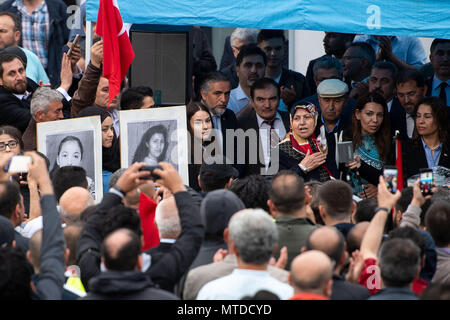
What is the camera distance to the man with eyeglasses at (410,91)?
835cm

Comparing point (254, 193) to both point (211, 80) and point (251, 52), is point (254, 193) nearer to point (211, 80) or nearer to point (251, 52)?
point (211, 80)

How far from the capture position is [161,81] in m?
8.47

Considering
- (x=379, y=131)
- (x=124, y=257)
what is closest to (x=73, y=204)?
(x=124, y=257)

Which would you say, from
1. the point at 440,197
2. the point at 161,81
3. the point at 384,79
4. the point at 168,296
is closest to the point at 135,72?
the point at 161,81

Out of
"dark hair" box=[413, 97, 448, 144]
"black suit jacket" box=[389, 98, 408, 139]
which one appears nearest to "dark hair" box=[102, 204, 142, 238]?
"dark hair" box=[413, 97, 448, 144]

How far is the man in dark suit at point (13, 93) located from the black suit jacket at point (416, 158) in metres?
3.50

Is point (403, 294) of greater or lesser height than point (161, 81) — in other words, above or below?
below

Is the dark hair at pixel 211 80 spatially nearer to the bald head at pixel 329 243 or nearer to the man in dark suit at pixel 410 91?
the man in dark suit at pixel 410 91

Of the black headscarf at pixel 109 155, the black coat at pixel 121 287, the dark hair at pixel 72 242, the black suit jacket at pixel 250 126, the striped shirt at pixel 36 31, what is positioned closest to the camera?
the black coat at pixel 121 287

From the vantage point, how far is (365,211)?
551 cm

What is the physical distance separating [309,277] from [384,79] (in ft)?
17.3

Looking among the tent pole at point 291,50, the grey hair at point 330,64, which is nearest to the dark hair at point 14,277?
the grey hair at point 330,64

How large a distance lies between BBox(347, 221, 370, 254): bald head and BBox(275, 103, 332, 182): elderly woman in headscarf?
2263mm

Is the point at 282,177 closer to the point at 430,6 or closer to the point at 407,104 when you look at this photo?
the point at 430,6
